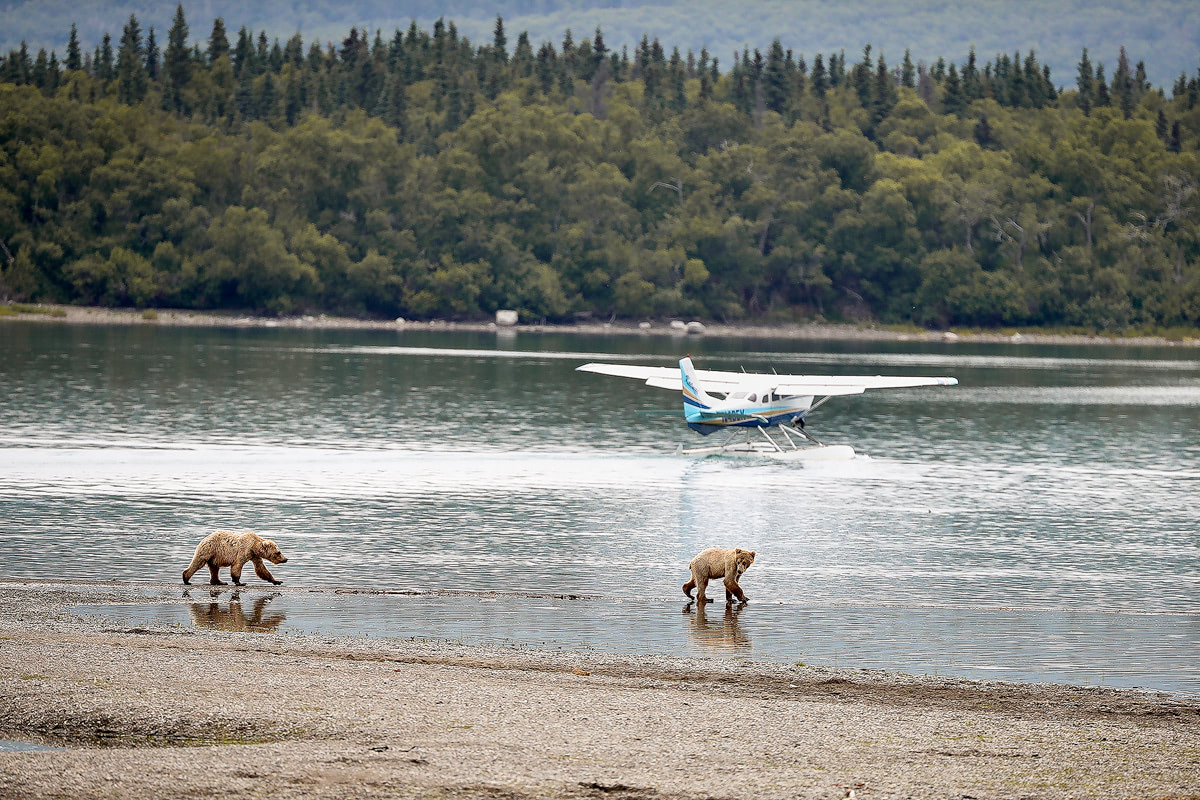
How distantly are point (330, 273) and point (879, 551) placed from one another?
134 metres

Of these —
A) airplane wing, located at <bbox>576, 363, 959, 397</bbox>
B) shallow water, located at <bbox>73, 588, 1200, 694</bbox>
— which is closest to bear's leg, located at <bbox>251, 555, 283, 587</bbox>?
shallow water, located at <bbox>73, 588, 1200, 694</bbox>

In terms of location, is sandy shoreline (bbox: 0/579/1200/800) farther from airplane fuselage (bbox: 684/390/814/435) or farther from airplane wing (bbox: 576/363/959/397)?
airplane wing (bbox: 576/363/959/397)

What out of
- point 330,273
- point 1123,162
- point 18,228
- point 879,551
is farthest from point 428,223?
point 879,551

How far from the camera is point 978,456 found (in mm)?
46500

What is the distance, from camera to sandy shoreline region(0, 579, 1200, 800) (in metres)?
11.0

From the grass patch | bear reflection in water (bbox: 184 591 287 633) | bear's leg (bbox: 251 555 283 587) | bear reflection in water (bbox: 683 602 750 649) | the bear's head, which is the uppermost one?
the grass patch

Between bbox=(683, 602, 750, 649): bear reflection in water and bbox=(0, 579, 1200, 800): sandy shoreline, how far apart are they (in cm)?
147

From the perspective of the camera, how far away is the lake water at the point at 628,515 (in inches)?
772

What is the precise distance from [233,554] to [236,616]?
2005 millimetres

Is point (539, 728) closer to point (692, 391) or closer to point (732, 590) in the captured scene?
point (732, 590)

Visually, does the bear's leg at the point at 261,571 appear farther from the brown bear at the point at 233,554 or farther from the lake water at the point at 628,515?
the lake water at the point at 628,515

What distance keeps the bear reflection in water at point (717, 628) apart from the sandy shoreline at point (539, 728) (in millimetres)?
1475

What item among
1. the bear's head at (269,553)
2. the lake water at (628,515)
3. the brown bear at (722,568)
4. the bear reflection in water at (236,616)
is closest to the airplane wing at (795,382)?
the lake water at (628,515)

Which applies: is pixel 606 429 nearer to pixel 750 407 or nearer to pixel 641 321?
pixel 750 407
